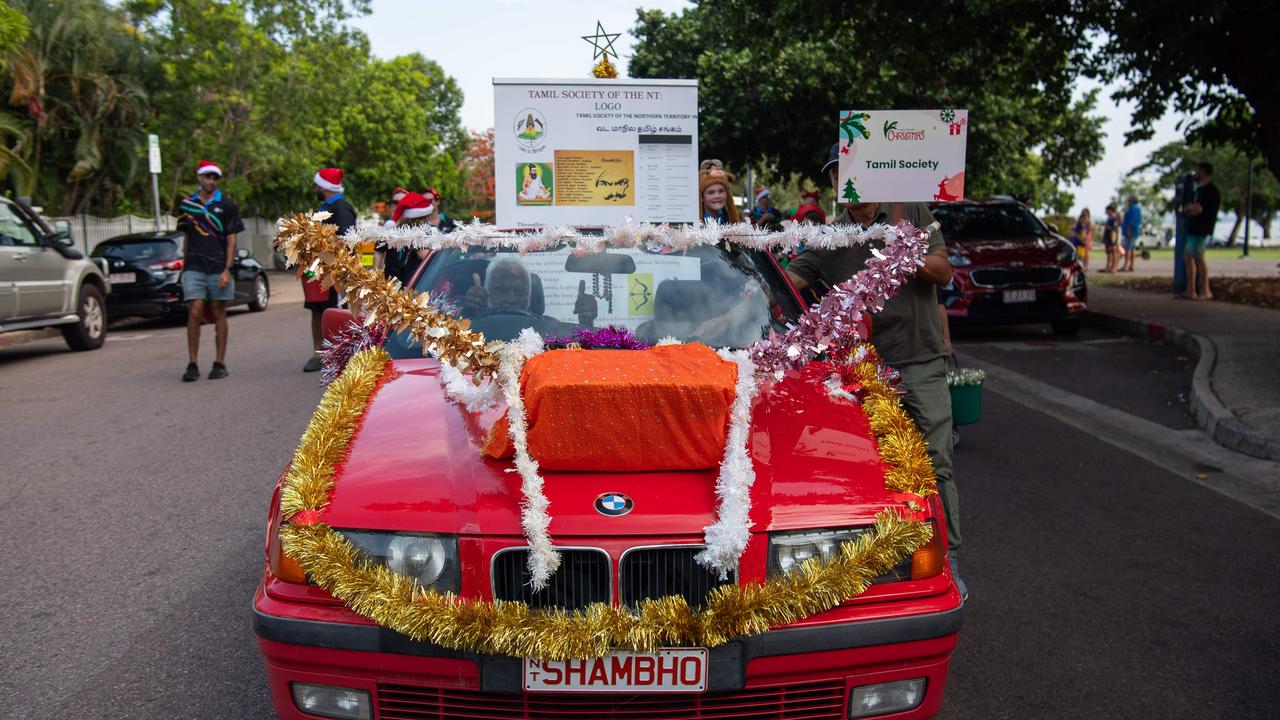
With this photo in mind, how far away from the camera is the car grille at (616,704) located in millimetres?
2549

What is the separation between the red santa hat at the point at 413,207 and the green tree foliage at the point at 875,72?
573 centimetres

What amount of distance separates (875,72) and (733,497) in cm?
1380

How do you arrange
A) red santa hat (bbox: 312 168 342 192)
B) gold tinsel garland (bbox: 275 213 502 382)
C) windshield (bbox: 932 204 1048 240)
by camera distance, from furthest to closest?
windshield (bbox: 932 204 1048 240) < red santa hat (bbox: 312 168 342 192) < gold tinsel garland (bbox: 275 213 502 382)

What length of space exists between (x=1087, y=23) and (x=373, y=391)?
13389 mm

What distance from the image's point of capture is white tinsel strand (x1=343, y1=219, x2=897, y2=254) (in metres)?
3.90

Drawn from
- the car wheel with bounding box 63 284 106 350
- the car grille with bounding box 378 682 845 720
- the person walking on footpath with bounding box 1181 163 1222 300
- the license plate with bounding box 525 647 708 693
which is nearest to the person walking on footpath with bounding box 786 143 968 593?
the car grille with bounding box 378 682 845 720

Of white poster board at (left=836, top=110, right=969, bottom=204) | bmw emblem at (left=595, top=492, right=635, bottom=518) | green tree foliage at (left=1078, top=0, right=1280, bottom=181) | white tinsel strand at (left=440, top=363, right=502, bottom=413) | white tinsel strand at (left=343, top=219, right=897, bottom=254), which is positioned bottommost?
bmw emblem at (left=595, top=492, right=635, bottom=518)

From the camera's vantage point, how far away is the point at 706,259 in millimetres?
4191

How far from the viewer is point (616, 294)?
4.06m

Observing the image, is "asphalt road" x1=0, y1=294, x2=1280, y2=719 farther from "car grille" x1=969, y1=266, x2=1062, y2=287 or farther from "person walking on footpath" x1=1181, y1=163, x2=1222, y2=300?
"person walking on footpath" x1=1181, y1=163, x2=1222, y2=300

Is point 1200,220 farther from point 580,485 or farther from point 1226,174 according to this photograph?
point 1226,174

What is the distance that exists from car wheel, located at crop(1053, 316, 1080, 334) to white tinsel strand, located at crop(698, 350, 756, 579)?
1125 cm

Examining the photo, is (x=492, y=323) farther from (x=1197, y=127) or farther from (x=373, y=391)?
(x=1197, y=127)

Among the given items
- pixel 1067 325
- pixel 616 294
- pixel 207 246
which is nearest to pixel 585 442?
pixel 616 294
